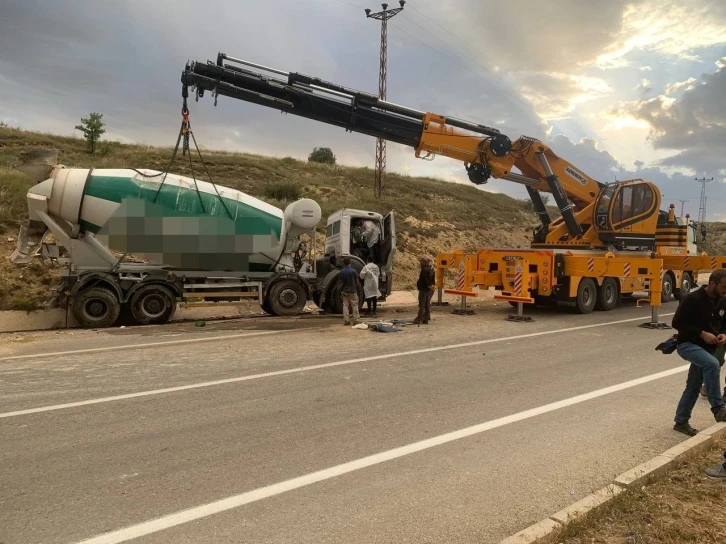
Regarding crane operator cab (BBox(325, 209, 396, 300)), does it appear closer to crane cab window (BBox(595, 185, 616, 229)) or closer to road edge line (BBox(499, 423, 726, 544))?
crane cab window (BBox(595, 185, 616, 229))

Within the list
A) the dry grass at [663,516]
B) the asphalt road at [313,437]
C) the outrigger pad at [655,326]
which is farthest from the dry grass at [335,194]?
the dry grass at [663,516]

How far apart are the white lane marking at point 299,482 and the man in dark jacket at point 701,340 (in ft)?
4.12

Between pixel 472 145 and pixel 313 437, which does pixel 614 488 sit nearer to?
pixel 313 437

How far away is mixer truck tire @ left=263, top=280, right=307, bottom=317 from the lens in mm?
13086

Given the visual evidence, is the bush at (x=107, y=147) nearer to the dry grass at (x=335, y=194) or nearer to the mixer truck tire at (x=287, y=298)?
the dry grass at (x=335, y=194)

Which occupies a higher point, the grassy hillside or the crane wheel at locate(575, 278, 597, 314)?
the grassy hillside

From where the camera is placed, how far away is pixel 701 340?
4.88 m

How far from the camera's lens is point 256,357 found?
8.04m

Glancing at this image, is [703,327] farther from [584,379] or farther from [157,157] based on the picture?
[157,157]

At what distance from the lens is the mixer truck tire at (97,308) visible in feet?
36.6

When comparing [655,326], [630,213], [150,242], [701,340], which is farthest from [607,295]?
[150,242]

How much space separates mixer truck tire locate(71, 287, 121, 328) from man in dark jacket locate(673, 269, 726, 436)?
34.3 feet

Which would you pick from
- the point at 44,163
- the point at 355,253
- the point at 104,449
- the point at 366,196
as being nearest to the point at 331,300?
the point at 355,253

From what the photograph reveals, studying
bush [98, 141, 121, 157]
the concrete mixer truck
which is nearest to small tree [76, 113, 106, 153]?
bush [98, 141, 121, 157]
